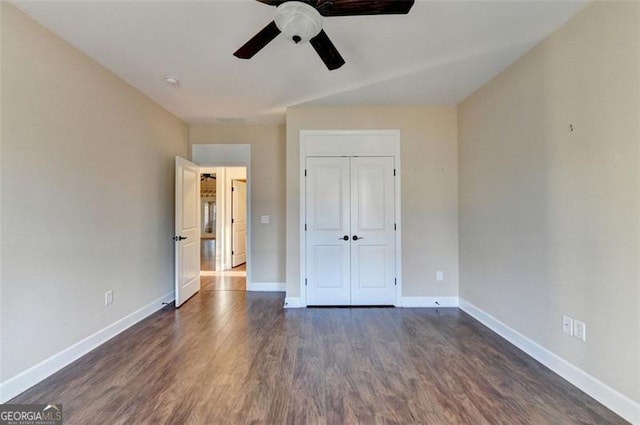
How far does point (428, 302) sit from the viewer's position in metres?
3.85

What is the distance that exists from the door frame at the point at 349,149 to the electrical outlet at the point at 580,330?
191cm

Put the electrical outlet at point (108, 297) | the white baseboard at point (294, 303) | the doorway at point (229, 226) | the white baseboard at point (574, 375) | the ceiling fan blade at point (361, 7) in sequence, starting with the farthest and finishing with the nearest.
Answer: the doorway at point (229, 226)
the white baseboard at point (294, 303)
the electrical outlet at point (108, 297)
the white baseboard at point (574, 375)
the ceiling fan blade at point (361, 7)

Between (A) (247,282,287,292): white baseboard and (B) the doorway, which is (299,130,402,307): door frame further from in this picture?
(B) the doorway

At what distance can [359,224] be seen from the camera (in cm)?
386

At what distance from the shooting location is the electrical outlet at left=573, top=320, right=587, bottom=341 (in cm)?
203

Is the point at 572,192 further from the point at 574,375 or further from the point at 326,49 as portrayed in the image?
the point at 326,49

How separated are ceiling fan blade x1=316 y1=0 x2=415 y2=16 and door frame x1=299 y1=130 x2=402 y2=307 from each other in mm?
2155

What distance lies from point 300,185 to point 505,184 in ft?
7.34

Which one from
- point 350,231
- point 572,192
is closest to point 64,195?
point 350,231

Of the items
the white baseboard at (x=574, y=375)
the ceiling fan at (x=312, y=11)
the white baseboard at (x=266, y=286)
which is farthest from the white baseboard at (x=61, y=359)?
the white baseboard at (x=574, y=375)

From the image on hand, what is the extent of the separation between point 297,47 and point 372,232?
7.54ft

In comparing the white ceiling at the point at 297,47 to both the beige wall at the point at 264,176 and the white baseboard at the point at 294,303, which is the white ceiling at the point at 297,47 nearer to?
the beige wall at the point at 264,176

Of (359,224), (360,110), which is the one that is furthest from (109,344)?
(360,110)

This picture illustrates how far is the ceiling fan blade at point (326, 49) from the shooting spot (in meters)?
1.87
